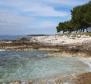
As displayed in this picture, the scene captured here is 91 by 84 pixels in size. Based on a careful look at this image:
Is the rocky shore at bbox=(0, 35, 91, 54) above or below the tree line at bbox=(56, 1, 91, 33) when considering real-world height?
below

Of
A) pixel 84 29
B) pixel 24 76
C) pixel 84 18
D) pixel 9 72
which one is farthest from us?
pixel 84 29

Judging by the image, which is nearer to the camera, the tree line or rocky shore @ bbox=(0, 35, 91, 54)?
rocky shore @ bbox=(0, 35, 91, 54)

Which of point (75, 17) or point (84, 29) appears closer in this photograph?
point (75, 17)

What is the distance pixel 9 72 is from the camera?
3069 centimetres

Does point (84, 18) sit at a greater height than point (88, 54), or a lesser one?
greater

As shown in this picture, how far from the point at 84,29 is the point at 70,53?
82.1 m

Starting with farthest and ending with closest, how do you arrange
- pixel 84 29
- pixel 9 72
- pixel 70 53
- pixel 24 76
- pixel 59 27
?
pixel 59 27
pixel 84 29
pixel 70 53
pixel 9 72
pixel 24 76

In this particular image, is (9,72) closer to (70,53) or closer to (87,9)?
(70,53)

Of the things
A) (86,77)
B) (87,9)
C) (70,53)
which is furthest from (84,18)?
(86,77)

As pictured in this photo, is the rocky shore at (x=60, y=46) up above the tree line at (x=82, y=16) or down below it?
below

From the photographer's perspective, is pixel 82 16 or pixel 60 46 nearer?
pixel 60 46

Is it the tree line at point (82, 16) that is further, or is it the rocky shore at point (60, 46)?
the tree line at point (82, 16)

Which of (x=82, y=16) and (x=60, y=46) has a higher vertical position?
(x=82, y=16)

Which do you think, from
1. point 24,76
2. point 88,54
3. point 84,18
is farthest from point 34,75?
point 84,18
